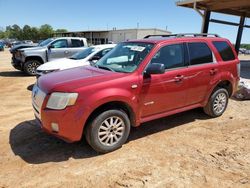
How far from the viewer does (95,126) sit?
407cm

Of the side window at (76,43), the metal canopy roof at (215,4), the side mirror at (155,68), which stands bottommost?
the side window at (76,43)

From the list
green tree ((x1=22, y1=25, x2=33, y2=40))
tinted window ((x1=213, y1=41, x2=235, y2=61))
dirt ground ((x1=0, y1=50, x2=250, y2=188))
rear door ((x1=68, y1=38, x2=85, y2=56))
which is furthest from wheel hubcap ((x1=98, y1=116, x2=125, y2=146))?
green tree ((x1=22, y1=25, x2=33, y2=40))

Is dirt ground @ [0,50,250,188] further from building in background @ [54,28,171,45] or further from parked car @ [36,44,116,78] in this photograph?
building in background @ [54,28,171,45]

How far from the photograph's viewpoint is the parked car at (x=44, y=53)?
12.1 metres

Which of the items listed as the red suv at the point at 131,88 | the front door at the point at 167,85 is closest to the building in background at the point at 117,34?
the red suv at the point at 131,88

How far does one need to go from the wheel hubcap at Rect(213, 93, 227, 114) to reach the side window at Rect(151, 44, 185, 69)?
1523 mm

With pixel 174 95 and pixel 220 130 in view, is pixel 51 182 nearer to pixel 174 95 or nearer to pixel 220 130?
pixel 174 95

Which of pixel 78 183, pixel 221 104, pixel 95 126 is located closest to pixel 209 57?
pixel 221 104

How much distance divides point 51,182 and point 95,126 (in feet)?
3.30

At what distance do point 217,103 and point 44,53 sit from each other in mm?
8792

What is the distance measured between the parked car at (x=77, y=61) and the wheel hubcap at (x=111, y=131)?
4.75 m

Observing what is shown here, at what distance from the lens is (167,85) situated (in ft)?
15.9

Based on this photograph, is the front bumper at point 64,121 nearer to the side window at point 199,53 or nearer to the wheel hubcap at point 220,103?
the side window at point 199,53

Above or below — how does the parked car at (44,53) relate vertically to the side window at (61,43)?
below
